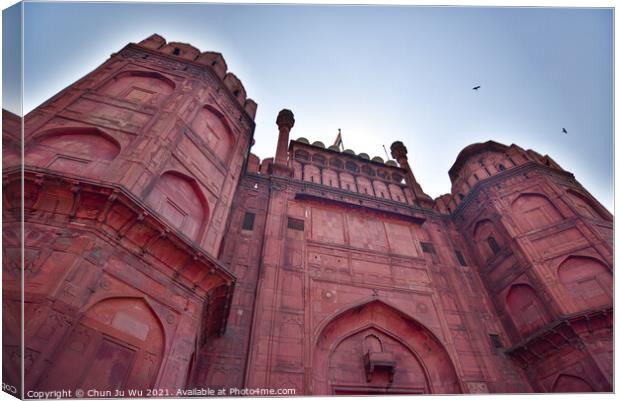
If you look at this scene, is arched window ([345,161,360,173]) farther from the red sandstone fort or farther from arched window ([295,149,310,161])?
arched window ([295,149,310,161])

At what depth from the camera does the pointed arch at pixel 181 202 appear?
810 cm

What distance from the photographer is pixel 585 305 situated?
10.3m

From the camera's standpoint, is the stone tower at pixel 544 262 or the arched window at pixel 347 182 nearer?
the stone tower at pixel 544 262

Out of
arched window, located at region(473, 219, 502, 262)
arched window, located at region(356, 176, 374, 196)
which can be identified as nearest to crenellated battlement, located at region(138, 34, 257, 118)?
arched window, located at region(356, 176, 374, 196)

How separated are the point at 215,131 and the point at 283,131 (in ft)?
23.6

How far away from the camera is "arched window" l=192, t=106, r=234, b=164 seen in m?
11.1

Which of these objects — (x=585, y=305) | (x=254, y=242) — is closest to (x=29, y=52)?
(x=254, y=242)

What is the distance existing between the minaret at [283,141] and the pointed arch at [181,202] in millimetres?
6105

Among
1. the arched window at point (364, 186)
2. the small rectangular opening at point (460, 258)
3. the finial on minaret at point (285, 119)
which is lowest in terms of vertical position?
the small rectangular opening at point (460, 258)

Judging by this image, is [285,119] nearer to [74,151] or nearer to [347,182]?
[347,182]

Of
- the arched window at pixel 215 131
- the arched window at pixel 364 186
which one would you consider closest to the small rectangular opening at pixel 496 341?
the arched window at pixel 364 186

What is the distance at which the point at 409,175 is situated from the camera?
19219 millimetres

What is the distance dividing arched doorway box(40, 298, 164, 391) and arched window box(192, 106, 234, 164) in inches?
246

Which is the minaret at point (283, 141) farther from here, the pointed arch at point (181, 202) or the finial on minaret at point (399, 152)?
the finial on minaret at point (399, 152)
